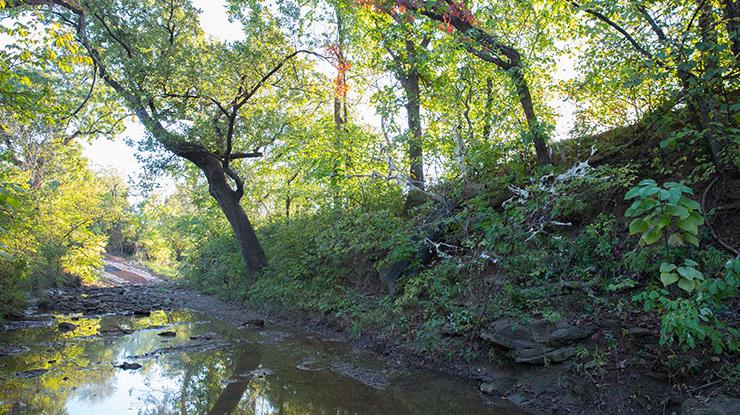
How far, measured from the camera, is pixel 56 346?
305 inches

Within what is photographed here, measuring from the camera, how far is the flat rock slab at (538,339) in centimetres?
501

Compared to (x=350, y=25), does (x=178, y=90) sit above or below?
below

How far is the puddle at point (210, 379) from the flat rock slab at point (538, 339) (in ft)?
2.26

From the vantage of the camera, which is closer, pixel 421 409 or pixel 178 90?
pixel 421 409

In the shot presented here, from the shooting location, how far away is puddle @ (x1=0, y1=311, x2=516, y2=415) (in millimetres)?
4984

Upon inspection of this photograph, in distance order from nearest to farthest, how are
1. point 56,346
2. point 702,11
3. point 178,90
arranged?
1. point 702,11
2. point 56,346
3. point 178,90

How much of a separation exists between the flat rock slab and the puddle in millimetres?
690

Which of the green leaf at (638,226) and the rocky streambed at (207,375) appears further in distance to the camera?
the rocky streambed at (207,375)

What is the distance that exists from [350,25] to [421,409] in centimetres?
1149

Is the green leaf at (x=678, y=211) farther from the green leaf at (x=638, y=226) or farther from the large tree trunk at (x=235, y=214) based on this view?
the large tree trunk at (x=235, y=214)

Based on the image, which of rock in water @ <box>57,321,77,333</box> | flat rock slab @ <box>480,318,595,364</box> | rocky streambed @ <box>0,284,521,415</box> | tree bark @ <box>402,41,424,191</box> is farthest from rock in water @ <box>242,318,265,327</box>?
flat rock slab @ <box>480,318,595,364</box>

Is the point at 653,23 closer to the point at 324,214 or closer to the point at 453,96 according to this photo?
the point at 453,96

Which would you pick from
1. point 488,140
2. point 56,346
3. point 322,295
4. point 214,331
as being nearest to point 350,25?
point 488,140

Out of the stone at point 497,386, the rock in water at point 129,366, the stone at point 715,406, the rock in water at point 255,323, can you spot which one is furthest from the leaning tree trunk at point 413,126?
the stone at point 715,406
